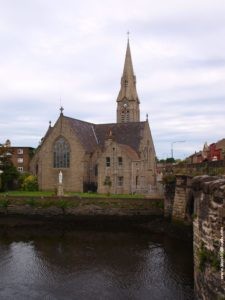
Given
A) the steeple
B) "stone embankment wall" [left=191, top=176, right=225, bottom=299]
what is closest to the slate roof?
the steeple

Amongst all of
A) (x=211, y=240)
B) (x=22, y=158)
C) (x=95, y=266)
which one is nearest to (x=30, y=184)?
(x=22, y=158)

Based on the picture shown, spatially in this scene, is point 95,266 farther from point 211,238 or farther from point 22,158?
point 22,158

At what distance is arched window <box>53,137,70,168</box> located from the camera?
170ft

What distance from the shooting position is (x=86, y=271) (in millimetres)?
20984

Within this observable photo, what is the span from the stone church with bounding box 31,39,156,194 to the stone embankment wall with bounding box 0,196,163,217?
9734 millimetres

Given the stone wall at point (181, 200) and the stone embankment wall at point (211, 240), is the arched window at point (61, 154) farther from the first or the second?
the stone embankment wall at point (211, 240)

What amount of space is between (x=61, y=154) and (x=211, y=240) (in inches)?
1644

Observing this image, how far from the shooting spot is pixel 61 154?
52031 mm

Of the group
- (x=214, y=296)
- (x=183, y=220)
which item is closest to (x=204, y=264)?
(x=214, y=296)

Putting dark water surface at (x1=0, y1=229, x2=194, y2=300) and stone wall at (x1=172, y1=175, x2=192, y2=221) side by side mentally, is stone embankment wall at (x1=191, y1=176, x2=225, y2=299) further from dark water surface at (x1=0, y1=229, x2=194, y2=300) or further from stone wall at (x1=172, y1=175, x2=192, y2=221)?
stone wall at (x1=172, y1=175, x2=192, y2=221)

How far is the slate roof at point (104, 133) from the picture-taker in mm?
51656

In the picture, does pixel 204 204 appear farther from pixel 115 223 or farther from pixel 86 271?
pixel 115 223

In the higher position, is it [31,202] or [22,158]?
[22,158]

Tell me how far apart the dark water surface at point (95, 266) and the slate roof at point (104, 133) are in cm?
2147
